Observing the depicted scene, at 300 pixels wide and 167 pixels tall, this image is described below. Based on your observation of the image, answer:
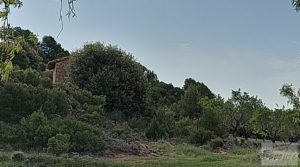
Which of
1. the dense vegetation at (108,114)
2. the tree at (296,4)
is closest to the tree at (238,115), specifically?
the dense vegetation at (108,114)

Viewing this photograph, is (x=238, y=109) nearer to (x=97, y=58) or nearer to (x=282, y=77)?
(x=282, y=77)

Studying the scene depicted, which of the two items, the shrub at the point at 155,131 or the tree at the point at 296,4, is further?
the shrub at the point at 155,131

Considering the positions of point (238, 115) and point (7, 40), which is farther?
point (238, 115)

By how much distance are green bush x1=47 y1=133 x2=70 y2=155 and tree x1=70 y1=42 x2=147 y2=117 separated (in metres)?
10.7

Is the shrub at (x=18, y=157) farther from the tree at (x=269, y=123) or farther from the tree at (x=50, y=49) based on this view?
the tree at (x=50, y=49)

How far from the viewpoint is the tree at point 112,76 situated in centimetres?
2375

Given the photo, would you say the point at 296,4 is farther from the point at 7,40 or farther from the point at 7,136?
the point at 7,136

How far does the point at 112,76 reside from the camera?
78.6 ft

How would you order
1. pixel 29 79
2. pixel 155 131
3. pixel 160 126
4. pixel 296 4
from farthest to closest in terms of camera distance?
pixel 160 126
pixel 155 131
pixel 29 79
pixel 296 4

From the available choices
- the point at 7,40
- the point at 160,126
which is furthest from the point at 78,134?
the point at 7,40

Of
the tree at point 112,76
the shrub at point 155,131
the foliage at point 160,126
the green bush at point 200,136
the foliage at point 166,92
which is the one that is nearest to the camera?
the shrub at point 155,131

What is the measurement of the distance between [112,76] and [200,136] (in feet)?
20.3

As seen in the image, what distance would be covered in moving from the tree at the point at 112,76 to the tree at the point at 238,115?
534 centimetres

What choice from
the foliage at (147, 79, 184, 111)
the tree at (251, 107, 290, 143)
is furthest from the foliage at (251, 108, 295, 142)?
the foliage at (147, 79, 184, 111)
